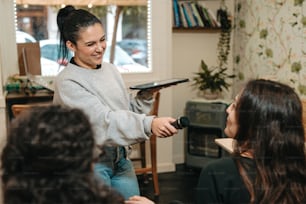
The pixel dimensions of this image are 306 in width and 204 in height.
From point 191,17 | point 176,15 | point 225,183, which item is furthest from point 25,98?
point 225,183

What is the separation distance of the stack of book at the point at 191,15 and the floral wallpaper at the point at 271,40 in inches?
12.5

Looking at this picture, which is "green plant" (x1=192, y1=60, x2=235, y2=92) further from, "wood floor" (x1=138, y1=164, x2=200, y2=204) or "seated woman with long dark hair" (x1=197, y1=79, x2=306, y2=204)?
"seated woman with long dark hair" (x1=197, y1=79, x2=306, y2=204)

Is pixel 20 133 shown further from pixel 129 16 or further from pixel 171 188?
pixel 129 16

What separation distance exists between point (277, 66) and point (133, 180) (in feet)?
6.53

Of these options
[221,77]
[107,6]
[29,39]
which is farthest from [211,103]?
[29,39]

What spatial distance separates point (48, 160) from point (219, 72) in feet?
9.73

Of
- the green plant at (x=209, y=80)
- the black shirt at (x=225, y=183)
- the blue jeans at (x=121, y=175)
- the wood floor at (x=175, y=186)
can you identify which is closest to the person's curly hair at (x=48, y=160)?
the black shirt at (x=225, y=183)

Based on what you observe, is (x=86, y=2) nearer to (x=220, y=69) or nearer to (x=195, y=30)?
(x=195, y=30)

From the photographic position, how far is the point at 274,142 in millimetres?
1104

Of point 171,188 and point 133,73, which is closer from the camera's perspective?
point 171,188

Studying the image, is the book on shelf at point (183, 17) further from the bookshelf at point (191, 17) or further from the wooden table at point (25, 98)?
the wooden table at point (25, 98)

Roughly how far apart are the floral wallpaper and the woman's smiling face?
5.85 ft

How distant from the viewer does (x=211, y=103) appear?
10.9 ft

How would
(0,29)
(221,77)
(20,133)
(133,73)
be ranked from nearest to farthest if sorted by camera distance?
1. (20,133)
2. (0,29)
3. (133,73)
4. (221,77)
